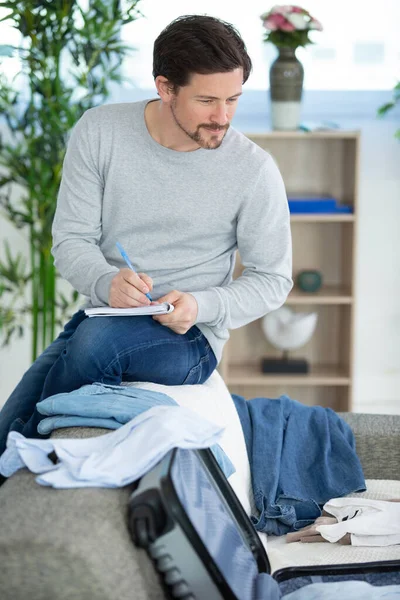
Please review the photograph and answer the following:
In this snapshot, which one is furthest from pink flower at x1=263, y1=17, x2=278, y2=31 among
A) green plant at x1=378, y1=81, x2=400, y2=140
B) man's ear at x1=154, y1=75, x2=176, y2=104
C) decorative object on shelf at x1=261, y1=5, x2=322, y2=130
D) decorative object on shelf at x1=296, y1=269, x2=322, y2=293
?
man's ear at x1=154, y1=75, x2=176, y2=104

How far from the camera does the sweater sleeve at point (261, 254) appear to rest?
200cm

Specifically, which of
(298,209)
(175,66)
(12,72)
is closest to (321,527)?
(175,66)

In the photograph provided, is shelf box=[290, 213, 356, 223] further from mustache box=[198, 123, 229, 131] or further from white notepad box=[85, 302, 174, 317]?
white notepad box=[85, 302, 174, 317]

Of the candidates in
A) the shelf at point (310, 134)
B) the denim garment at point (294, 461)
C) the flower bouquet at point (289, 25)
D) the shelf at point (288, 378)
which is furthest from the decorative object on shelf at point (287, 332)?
the denim garment at point (294, 461)

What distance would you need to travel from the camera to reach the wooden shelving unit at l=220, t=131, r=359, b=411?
11.3 ft

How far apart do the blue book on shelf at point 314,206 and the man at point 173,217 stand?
1.27 metres

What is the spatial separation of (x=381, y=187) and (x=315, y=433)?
6.25ft

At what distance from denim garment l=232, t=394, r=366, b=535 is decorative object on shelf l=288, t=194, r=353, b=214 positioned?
135cm

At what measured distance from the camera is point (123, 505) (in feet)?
4.17

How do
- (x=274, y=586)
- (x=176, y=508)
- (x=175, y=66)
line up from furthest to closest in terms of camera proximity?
1. (x=175, y=66)
2. (x=274, y=586)
3. (x=176, y=508)

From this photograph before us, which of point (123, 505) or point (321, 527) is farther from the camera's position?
point (321, 527)

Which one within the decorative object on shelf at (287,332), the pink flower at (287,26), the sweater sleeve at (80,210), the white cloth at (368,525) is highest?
the pink flower at (287,26)

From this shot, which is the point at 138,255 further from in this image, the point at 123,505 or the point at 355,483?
the point at 123,505

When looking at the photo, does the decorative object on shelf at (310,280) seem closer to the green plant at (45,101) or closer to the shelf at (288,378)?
the shelf at (288,378)
